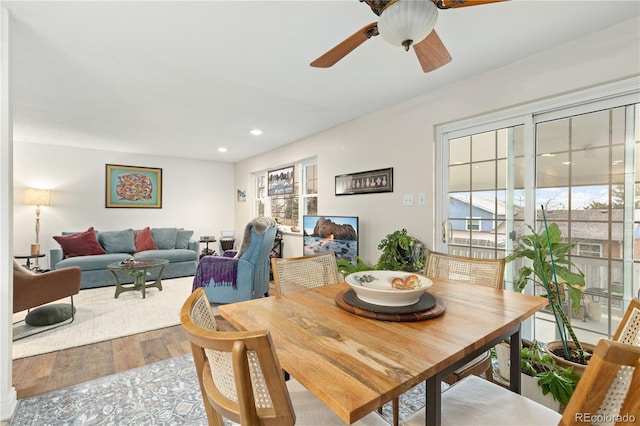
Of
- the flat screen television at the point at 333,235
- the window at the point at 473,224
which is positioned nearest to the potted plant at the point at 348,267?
the flat screen television at the point at 333,235

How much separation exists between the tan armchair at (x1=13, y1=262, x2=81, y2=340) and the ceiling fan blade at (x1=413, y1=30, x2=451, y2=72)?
11.5 ft

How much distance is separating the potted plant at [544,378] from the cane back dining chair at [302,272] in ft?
3.78

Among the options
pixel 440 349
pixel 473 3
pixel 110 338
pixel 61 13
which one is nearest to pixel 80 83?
pixel 61 13

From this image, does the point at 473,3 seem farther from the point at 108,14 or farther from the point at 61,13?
the point at 61,13

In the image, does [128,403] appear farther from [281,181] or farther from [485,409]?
[281,181]

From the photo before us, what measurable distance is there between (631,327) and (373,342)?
2.54 feet

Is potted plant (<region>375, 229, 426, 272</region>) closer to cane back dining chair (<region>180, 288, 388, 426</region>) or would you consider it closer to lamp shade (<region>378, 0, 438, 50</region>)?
lamp shade (<region>378, 0, 438, 50</region>)

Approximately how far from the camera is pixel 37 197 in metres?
4.74

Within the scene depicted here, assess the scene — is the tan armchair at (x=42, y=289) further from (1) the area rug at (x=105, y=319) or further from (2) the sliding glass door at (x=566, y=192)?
(2) the sliding glass door at (x=566, y=192)

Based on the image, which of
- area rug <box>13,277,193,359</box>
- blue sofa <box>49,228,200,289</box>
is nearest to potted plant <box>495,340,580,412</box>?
A: area rug <box>13,277,193,359</box>

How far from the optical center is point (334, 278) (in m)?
1.79

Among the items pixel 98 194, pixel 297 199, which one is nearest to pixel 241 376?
pixel 297 199

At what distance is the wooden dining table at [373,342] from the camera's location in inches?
26.4

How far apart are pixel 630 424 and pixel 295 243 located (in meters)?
4.59
